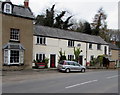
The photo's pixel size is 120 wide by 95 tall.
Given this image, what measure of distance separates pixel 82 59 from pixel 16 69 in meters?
18.8

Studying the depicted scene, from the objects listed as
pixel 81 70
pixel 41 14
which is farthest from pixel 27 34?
pixel 41 14

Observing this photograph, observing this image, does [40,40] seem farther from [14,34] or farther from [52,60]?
[14,34]

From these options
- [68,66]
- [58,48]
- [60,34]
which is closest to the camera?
[68,66]

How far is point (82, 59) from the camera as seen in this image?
44594 mm

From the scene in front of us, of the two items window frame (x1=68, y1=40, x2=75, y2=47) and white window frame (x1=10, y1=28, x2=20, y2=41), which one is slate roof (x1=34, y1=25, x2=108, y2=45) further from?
white window frame (x1=10, y1=28, x2=20, y2=41)

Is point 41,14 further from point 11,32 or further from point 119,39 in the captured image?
point 11,32

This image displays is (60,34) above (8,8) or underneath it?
underneath

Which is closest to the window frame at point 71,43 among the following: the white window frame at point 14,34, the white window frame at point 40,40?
the white window frame at point 40,40

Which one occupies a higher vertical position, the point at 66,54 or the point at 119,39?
the point at 119,39

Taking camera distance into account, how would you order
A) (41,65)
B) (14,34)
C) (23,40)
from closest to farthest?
(14,34) < (23,40) < (41,65)

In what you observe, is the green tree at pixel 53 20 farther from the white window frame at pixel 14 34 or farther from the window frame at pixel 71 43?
→ the white window frame at pixel 14 34

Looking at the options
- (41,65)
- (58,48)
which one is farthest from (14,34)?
(58,48)

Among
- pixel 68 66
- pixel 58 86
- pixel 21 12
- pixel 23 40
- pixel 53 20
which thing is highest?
pixel 53 20

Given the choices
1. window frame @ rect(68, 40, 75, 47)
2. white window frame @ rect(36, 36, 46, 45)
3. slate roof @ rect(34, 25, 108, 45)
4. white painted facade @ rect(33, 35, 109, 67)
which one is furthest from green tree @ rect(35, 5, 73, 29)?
white window frame @ rect(36, 36, 46, 45)
